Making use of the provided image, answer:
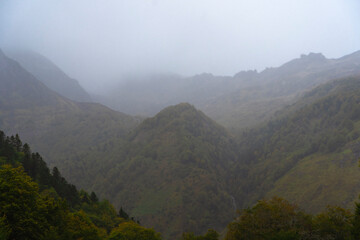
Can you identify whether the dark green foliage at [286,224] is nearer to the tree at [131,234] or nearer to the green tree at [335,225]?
the green tree at [335,225]

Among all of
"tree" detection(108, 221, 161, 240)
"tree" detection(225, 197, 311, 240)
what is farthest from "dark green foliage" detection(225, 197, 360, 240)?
"tree" detection(108, 221, 161, 240)

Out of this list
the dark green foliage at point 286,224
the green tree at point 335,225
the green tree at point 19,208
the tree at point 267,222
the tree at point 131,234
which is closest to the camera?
the green tree at point 19,208

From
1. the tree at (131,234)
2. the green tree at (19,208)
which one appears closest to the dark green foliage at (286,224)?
the tree at (131,234)

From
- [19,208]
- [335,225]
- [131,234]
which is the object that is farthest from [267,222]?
[19,208]

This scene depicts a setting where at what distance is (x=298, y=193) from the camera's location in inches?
6063

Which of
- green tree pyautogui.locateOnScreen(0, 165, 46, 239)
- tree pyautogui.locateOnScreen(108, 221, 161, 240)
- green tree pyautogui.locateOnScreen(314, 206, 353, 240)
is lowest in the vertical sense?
green tree pyautogui.locateOnScreen(314, 206, 353, 240)

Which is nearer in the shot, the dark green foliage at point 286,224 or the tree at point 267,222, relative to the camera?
the dark green foliage at point 286,224

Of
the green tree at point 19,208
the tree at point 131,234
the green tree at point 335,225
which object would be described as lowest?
the green tree at point 335,225

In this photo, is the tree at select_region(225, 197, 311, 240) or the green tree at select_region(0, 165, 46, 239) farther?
the tree at select_region(225, 197, 311, 240)

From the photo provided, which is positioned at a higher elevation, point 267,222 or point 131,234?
point 131,234

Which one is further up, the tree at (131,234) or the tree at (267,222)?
the tree at (131,234)

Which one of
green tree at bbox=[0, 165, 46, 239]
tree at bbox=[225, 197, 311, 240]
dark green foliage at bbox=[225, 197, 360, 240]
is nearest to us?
green tree at bbox=[0, 165, 46, 239]

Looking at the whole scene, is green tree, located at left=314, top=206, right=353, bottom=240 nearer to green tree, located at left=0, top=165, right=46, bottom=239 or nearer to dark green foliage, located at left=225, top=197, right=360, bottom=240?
dark green foliage, located at left=225, top=197, right=360, bottom=240

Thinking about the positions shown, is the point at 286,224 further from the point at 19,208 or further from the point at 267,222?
the point at 19,208
